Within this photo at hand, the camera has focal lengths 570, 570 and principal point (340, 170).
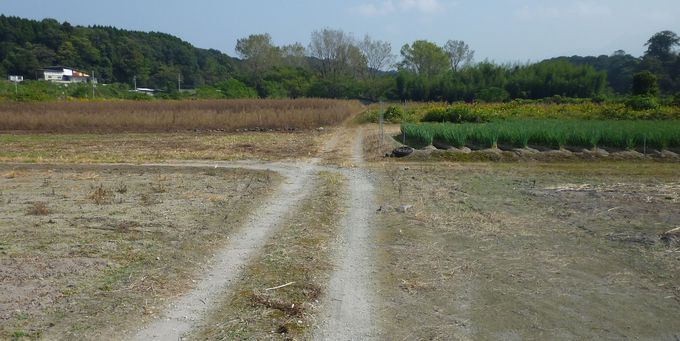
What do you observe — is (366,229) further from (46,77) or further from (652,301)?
(46,77)

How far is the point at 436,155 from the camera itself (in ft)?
60.6

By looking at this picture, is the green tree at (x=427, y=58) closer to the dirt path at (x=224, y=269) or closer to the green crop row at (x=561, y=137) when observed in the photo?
the green crop row at (x=561, y=137)

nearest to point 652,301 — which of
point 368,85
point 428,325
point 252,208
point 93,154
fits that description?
point 428,325

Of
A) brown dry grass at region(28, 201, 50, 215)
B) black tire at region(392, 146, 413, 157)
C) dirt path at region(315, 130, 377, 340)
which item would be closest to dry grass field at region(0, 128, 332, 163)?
black tire at region(392, 146, 413, 157)

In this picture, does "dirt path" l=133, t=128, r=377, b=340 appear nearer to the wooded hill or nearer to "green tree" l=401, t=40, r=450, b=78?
"green tree" l=401, t=40, r=450, b=78

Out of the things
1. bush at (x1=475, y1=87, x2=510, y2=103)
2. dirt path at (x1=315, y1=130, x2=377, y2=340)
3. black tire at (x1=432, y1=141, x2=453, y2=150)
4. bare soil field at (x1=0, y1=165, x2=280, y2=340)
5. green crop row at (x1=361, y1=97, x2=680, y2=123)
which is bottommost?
dirt path at (x1=315, y1=130, x2=377, y2=340)

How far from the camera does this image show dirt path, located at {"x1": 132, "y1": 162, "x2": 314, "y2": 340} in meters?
4.96

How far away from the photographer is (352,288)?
19.9 ft

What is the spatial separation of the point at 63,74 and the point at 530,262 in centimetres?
9457

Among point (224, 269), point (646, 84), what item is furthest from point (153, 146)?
point (646, 84)

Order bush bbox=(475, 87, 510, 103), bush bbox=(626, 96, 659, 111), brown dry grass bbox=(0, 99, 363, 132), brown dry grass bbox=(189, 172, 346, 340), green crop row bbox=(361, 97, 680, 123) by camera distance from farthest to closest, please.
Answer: bush bbox=(475, 87, 510, 103), brown dry grass bbox=(0, 99, 363, 132), bush bbox=(626, 96, 659, 111), green crop row bbox=(361, 97, 680, 123), brown dry grass bbox=(189, 172, 346, 340)

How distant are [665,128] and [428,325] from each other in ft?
62.4

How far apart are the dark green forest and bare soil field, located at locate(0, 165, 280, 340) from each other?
39.3 m

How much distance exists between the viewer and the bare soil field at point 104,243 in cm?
523
